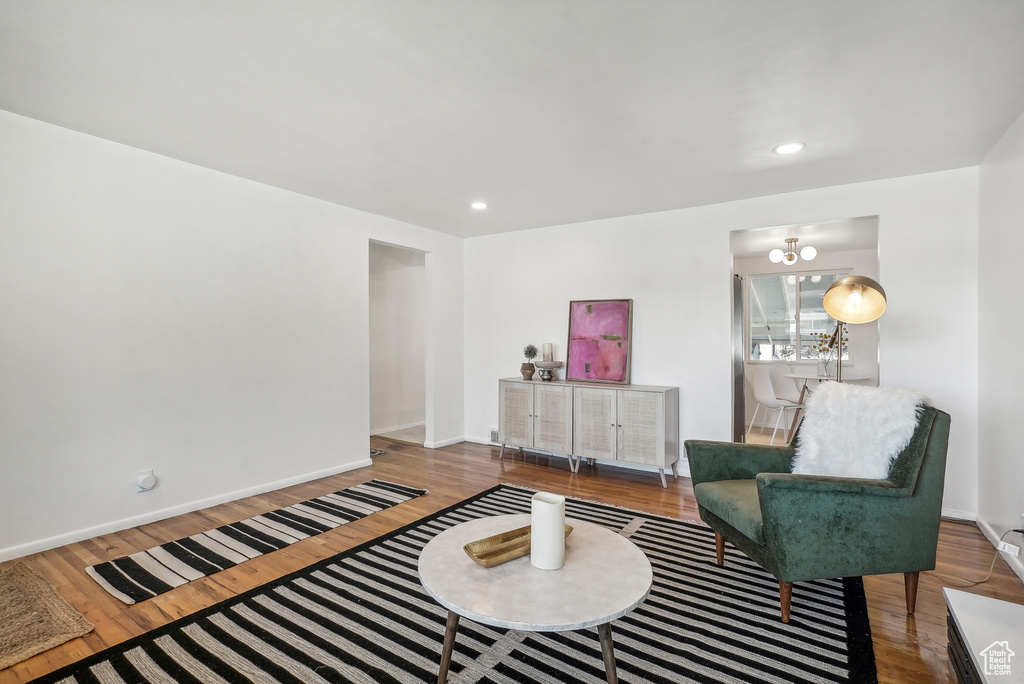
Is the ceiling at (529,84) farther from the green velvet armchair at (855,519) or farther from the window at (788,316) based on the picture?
the window at (788,316)

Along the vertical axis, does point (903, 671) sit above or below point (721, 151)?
below

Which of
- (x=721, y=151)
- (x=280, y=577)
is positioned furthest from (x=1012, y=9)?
(x=280, y=577)

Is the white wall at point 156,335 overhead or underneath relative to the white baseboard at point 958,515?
overhead

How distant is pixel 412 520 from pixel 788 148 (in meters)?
3.30

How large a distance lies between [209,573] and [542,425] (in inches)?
111

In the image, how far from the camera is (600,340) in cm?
457

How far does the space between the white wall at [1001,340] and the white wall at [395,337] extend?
16.6 feet

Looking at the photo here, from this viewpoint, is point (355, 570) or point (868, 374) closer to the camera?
point (355, 570)

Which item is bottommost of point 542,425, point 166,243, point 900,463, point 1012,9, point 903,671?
point 903,671

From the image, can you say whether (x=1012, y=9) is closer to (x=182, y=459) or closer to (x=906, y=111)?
(x=906, y=111)

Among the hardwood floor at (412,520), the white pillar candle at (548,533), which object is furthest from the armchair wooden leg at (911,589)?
the white pillar candle at (548,533)

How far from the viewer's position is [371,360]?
593cm

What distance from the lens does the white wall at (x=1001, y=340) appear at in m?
2.44

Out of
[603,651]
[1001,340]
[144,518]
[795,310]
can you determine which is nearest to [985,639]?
[603,651]
